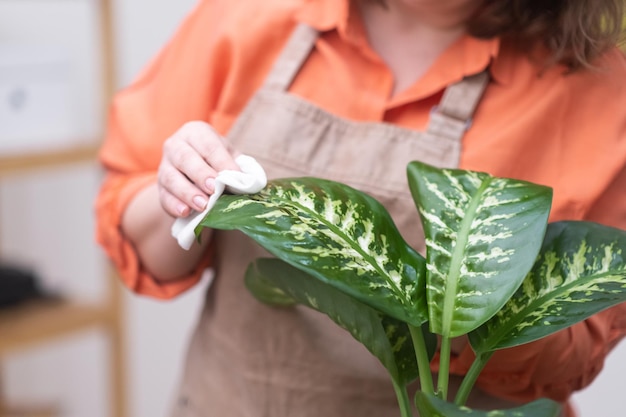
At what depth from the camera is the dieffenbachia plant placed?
57cm

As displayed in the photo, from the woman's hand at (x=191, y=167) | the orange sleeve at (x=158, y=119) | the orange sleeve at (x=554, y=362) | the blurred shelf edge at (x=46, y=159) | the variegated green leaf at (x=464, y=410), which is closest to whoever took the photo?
the variegated green leaf at (x=464, y=410)

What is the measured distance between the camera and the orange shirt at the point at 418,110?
86 centimetres

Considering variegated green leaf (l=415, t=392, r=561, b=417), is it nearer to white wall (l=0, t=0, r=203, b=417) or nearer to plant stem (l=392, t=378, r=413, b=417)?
plant stem (l=392, t=378, r=413, b=417)

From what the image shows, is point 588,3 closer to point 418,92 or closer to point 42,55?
point 418,92

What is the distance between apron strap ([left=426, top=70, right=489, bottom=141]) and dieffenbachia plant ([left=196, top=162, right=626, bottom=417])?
22 centimetres

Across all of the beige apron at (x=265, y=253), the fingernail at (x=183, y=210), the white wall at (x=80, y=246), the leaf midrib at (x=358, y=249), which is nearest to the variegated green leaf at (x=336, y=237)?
the leaf midrib at (x=358, y=249)

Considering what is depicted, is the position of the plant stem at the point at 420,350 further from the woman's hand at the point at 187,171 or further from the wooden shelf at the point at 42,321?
the wooden shelf at the point at 42,321

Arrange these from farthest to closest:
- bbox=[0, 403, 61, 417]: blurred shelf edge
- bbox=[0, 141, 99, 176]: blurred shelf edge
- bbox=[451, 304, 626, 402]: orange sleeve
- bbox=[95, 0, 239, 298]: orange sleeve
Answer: bbox=[0, 403, 61, 417]: blurred shelf edge
bbox=[0, 141, 99, 176]: blurred shelf edge
bbox=[95, 0, 239, 298]: orange sleeve
bbox=[451, 304, 626, 402]: orange sleeve

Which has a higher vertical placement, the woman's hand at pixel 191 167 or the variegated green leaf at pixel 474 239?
the variegated green leaf at pixel 474 239

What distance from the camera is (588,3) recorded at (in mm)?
869

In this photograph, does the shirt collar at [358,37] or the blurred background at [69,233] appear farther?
the blurred background at [69,233]

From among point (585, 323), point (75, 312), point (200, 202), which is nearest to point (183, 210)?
point (200, 202)

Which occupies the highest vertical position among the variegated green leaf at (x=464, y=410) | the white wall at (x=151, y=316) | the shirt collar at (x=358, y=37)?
the shirt collar at (x=358, y=37)

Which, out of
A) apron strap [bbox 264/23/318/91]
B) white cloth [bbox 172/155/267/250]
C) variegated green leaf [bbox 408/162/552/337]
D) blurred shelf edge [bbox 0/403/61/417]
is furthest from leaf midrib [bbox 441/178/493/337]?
blurred shelf edge [bbox 0/403/61/417]
